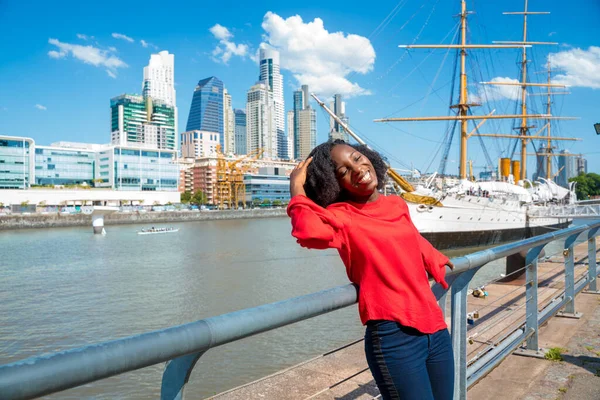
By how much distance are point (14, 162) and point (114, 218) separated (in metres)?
26.3

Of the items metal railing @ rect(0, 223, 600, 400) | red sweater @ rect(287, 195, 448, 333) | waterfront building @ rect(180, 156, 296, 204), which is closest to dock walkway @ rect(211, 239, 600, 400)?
red sweater @ rect(287, 195, 448, 333)

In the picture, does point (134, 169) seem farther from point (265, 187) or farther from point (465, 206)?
point (465, 206)

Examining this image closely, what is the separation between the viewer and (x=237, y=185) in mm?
115438

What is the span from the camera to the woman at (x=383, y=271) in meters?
1.89

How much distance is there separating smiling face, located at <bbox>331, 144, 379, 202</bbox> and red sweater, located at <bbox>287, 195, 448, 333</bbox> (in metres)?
0.12

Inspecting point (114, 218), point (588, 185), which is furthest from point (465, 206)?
point (588, 185)

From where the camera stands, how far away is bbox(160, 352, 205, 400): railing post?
4.60 feet

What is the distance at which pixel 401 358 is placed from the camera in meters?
1.87

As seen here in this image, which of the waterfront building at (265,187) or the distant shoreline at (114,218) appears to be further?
the waterfront building at (265,187)

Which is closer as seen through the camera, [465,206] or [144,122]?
[465,206]

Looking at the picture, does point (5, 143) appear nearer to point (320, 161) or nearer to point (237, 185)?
point (237, 185)

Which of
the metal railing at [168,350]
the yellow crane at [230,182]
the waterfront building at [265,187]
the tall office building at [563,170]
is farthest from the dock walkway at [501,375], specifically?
the waterfront building at [265,187]

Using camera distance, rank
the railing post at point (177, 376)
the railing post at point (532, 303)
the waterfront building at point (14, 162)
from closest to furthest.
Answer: the railing post at point (177, 376) → the railing post at point (532, 303) → the waterfront building at point (14, 162)

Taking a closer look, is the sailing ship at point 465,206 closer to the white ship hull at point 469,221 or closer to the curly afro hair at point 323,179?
the white ship hull at point 469,221
